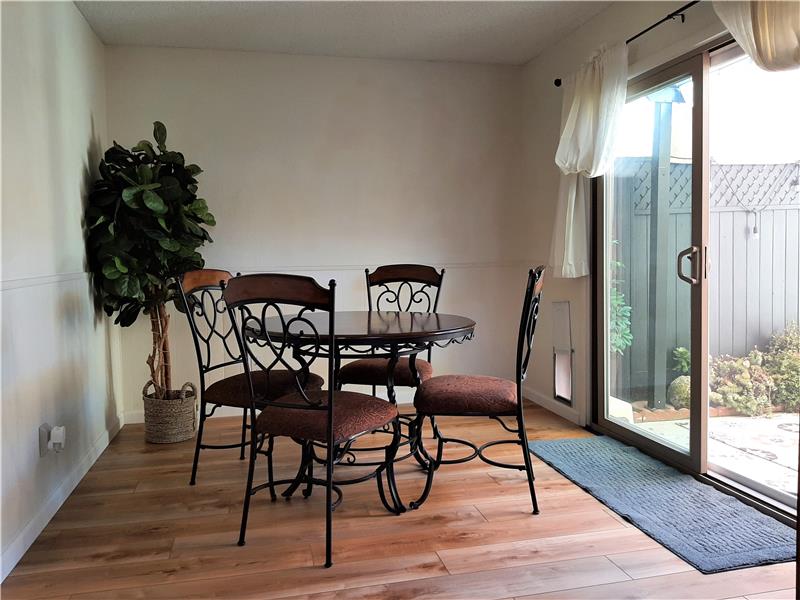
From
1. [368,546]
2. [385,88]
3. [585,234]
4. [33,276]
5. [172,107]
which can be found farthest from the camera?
[385,88]

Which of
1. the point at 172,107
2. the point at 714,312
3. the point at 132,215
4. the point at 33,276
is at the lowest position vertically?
the point at 714,312

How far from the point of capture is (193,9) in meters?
3.40

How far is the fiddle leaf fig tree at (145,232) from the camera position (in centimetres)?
332

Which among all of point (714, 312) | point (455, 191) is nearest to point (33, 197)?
point (455, 191)

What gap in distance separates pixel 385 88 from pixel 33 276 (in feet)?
8.75

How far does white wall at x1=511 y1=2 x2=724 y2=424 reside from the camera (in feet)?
9.91

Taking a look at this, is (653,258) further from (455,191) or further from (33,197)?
(33,197)

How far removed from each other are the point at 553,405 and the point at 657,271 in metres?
1.31

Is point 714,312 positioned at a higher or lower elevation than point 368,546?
higher

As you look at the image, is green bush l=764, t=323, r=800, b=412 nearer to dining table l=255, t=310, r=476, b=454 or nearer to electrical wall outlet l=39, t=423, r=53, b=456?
dining table l=255, t=310, r=476, b=454

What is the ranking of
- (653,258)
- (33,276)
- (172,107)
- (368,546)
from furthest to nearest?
(172,107) < (653,258) < (33,276) < (368,546)

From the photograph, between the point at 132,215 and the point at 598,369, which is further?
the point at 598,369

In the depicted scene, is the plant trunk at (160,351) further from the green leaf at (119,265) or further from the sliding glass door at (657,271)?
the sliding glass door at (657,271)

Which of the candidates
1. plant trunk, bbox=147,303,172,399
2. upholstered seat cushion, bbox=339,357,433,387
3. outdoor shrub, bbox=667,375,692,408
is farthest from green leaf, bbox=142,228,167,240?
outdoor shrub, bbox=667,375,692,408
